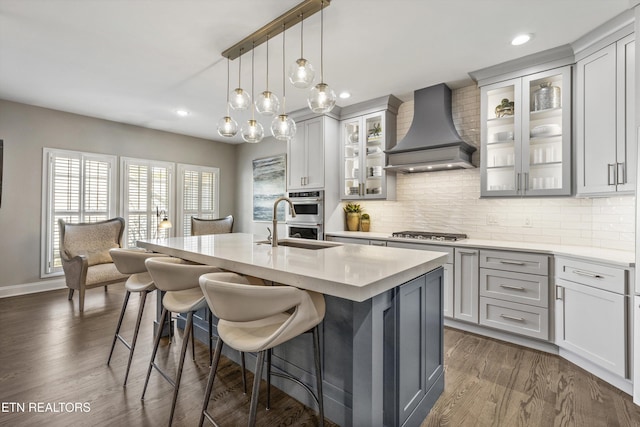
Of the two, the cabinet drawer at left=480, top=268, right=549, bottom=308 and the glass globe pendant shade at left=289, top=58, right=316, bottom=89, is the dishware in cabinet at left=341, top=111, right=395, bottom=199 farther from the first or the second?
the glass globe pendant shade at left=289, top=58, right=316, bottom=89

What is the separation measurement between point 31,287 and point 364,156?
17.0ft

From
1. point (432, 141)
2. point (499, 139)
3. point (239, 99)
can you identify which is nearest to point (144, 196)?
point (239, 99)

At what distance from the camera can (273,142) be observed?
6.23 meters

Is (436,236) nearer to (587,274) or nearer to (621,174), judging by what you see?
(587,274)

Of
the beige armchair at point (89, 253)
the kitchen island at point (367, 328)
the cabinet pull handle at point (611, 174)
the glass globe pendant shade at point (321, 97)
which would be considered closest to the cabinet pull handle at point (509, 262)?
the cabinet pull handle at point (611, 174)

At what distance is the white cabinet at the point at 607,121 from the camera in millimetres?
2350

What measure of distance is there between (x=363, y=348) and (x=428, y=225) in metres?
2.93

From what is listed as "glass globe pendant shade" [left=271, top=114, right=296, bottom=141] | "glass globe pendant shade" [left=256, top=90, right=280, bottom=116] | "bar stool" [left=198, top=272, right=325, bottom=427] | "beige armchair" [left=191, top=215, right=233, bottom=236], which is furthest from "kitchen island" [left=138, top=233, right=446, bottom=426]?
"beige armchair" [left=191, top=215, right=233, bottom=236]

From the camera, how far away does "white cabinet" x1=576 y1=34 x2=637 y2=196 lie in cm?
235

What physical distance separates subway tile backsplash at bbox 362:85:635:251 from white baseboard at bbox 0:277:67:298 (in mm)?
4927

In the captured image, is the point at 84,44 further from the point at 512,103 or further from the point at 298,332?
the point at 512,103

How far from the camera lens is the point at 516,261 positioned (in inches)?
112

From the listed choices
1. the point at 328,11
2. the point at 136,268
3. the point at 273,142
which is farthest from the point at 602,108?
the point at 273,142

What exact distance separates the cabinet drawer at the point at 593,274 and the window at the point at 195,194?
594 cm
